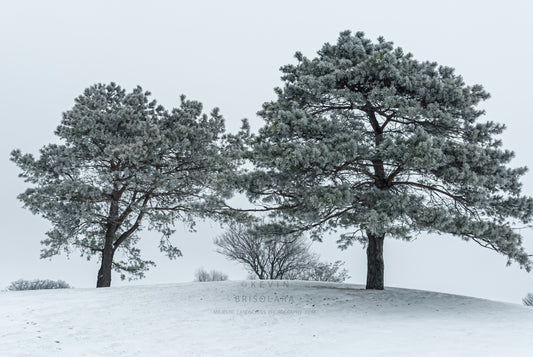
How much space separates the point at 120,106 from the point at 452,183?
14.0 meters

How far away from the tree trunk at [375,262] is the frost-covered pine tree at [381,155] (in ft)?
0.11

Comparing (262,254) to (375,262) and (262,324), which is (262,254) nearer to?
(375,262)

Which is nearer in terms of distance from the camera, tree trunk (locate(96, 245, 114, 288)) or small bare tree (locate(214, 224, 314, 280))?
tree trunk (locate(96, 245, 114, 288))

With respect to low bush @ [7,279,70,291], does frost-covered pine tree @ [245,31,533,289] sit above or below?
above

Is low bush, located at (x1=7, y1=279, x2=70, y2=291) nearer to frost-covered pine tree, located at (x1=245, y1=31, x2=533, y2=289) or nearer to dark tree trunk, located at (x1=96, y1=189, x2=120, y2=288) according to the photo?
dark tree trunk, located at (x1=96, y1=189, x2=120, y2=288)

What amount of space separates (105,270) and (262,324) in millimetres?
11536

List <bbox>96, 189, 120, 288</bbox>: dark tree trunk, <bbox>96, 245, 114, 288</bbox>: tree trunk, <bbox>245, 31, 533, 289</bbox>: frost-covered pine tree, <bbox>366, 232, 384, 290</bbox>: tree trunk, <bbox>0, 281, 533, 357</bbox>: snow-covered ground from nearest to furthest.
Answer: <bbox>0, 281, 533, 357</bbox>: snow-covered ground
<bbox>245, 31, 533, 289</bbox>: frost-covered pine tree
<bbox>366, 232, 384, 290</bbox>: tree trunk
<bbox>96, 189, 120, 288</bbox>: dark tree trunk
<bbox>96, 245, 114, 288</bbox>: tree trunk

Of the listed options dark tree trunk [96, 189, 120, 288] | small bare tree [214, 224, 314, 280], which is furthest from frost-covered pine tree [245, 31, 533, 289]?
small bare tree [214, 224, 314, 280]

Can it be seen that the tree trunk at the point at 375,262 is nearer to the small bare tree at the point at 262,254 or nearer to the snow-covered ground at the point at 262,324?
the snow-covered ground at the point at 262,324

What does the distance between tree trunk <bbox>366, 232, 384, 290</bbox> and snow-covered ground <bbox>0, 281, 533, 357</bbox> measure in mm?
655

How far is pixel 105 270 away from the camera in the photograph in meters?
19.0

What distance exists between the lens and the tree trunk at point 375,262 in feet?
Result: 46.2

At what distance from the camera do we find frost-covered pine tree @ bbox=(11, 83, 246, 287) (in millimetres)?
16906

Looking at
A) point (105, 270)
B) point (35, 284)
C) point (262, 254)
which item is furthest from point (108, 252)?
point (262, 254)
